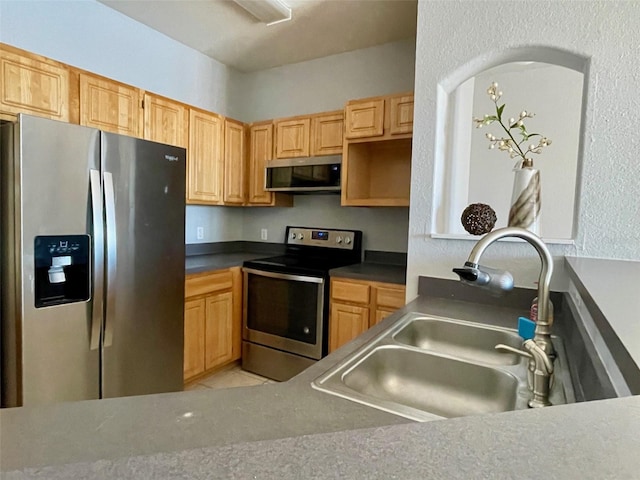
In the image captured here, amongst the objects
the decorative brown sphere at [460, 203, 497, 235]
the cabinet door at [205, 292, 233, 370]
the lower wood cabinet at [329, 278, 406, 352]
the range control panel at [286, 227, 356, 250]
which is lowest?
the cabinet door at [205, 292, 233, 370]

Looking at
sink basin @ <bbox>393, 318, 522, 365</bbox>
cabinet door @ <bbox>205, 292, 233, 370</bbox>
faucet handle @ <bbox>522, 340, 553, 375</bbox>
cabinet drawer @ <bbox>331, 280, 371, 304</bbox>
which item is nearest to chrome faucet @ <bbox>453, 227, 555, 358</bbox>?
faucet handle @ <bbox>522, 340, 553, 375</bbox>

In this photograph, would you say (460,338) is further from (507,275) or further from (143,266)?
(143,266)

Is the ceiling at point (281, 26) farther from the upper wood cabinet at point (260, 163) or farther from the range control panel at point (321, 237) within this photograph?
the range control panel at point (321, 237)


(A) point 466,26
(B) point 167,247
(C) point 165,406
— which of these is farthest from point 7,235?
(A) point 466,26

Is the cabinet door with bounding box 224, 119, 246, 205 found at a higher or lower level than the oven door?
higher

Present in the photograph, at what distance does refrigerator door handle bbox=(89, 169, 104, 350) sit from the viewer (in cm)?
170

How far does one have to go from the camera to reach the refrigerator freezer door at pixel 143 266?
1.81m

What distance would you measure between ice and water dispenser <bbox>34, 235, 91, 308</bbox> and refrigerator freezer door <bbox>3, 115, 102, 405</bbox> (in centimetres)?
3

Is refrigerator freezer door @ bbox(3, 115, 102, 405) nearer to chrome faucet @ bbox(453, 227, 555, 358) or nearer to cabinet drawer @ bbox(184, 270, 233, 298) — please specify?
cabinet drawer @ bbox(184, 270, 233, 298)

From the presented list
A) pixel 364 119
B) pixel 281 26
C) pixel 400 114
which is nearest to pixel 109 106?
pixel 281 26

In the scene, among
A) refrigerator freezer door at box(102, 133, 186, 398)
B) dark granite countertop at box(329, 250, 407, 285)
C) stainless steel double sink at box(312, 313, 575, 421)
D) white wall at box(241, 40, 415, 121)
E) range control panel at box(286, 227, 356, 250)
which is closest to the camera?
stainless steel double sink at box(312, 313, 575, 421)

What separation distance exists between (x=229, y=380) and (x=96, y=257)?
1473 millimetres

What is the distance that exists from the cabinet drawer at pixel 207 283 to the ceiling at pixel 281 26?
6.17 feet

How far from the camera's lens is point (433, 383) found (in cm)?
110
